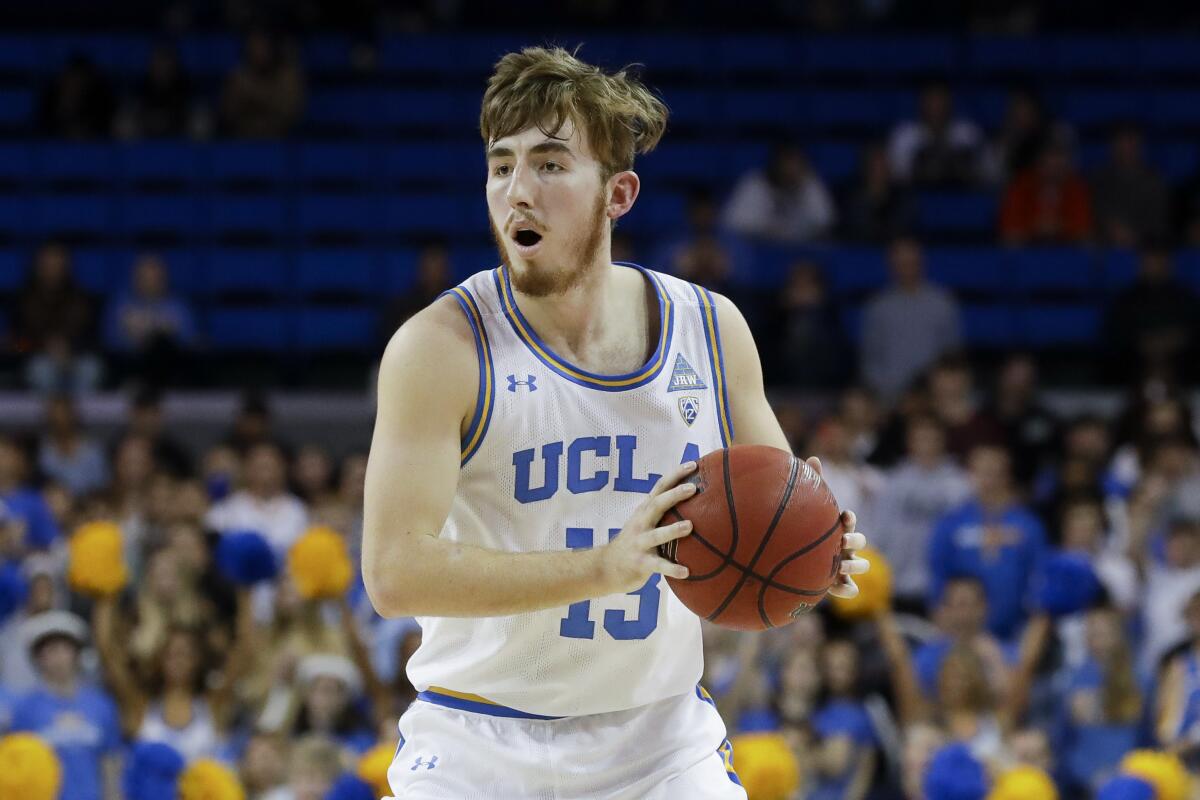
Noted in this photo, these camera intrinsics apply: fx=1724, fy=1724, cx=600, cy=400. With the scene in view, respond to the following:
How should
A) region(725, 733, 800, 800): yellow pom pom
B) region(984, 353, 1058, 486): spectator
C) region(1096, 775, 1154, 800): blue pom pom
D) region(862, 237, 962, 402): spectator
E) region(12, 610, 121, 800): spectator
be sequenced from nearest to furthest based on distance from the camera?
1. region(1096, 775, 1154, 800): blue pom pom
2. region(725, 733, 800, 800): yellow pom pom
3. region(12, 610, 121, 800): spectator
4. region(984, 353, 1058, 486): spectator
5. region(862, 237, 962, 402): spectator

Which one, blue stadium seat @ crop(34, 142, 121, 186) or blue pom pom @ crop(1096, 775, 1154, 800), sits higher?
blue stadium seat @ crop(34, 142, 121, 186)

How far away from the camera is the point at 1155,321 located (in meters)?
10.4

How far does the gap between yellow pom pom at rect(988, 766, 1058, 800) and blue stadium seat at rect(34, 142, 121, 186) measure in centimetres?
810

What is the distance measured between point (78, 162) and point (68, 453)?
3.03m

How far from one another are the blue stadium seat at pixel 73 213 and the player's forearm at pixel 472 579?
9252mm

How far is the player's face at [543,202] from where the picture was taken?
11.1 ft

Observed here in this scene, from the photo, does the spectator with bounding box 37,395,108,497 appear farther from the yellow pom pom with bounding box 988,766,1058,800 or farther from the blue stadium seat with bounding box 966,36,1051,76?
the blue stadium seat with bounding box 966,36,1051,76

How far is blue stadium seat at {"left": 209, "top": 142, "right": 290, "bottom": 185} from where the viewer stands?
472 inches

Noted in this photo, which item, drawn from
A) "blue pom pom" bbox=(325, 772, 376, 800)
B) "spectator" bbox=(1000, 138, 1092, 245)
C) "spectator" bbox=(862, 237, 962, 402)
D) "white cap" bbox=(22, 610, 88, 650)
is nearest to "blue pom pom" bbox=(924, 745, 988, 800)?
"blue pom pom" bbox=(325, 772, 376, 800)

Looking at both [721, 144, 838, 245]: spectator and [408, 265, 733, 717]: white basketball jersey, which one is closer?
[408, 265, 733, 717]: white basketball jersey

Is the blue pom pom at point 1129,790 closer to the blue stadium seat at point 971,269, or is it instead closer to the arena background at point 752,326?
the arena background at point 752,326

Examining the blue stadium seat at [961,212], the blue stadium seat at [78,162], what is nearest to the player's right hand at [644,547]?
the blue stadium seat at [961,212]

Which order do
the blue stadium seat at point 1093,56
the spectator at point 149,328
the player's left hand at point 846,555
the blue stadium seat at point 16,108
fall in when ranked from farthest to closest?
the blue stadium seat at point 1093,56, the blue stadium seat at point 16,108, the spectator at point 149,328, the player's left hand at point 846,555

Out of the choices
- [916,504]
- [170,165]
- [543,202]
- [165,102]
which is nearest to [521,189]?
[543,202]
